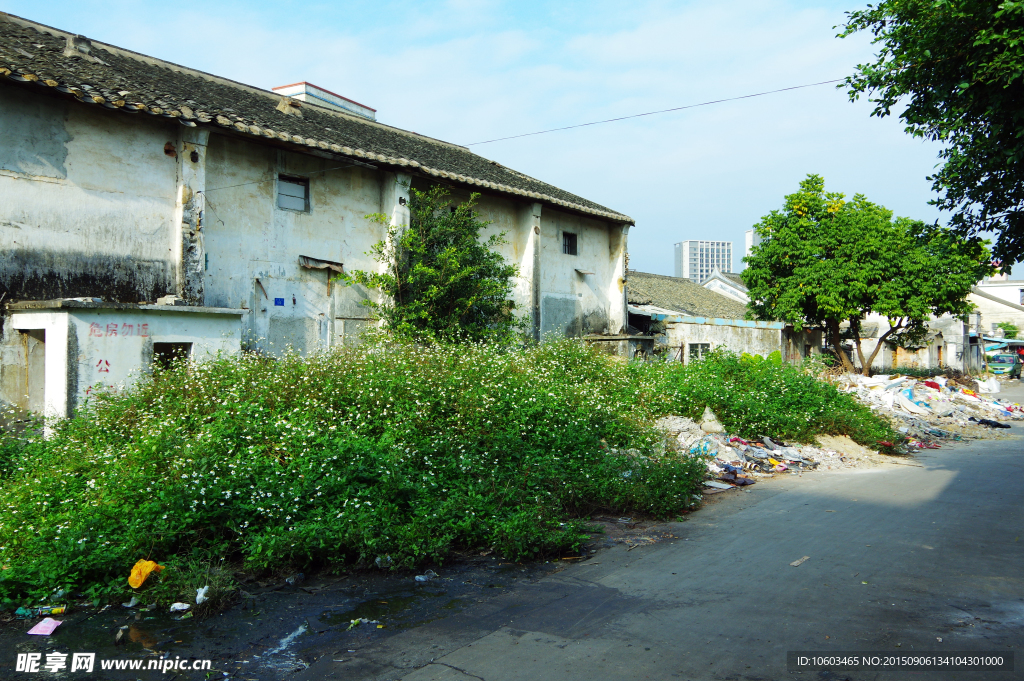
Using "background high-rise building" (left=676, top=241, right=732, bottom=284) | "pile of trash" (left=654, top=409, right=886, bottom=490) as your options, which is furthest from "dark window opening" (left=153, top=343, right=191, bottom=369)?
"background high-rise building" (left=676, top=241, right=732, bottom=284)

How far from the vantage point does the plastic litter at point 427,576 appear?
15.8 feet

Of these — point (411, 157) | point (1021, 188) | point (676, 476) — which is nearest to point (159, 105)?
point (411, 157)

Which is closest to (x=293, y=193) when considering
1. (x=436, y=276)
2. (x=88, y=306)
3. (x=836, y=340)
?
(x=436, y=276)

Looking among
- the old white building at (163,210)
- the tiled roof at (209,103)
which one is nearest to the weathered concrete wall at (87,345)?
the old white building at (163,210)

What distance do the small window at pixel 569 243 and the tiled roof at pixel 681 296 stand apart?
4438 mm

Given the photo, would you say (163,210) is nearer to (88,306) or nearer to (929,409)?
(88,306)

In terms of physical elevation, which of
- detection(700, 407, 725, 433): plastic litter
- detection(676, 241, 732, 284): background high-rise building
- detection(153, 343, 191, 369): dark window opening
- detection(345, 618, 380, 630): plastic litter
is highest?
detection(676, 241, 732, 284): background high-rise building

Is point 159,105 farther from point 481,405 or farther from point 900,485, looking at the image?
point 900,485

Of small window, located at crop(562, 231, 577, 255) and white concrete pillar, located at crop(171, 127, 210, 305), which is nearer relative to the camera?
white concrete pillar, located at crop(171, 127, 210, 305)

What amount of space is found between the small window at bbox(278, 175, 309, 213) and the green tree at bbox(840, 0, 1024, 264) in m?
9.26

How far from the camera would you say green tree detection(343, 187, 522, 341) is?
1279 cm

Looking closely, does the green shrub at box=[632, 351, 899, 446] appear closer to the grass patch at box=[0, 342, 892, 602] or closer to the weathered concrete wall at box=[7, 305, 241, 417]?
the grass patch at box=[0, 342, 892, 602]

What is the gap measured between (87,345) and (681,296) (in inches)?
945

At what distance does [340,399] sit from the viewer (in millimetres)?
7371
